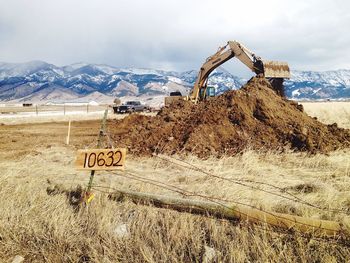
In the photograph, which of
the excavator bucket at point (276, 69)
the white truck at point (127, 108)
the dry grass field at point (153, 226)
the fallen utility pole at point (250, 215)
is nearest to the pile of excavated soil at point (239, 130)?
the excavator bucket at point (276, 69)

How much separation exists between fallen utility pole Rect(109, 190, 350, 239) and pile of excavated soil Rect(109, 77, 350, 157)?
6110mm

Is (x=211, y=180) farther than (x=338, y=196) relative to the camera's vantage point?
Yes

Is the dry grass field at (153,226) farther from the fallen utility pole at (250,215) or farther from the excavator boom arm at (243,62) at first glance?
the excavator boom arm at (243,62)

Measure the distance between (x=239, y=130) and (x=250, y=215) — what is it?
8440 mm

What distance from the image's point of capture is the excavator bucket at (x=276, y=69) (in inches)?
696

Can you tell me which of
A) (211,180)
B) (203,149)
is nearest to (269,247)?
(211,180)

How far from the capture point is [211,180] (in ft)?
27.2

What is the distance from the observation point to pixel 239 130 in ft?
43.8

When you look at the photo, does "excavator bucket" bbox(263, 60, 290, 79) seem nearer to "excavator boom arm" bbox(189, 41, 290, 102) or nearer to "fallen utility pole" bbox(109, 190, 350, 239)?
"excavator boom arm" bbox(189, 41, 290, 102)

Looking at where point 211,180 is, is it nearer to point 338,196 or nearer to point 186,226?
point 338,196

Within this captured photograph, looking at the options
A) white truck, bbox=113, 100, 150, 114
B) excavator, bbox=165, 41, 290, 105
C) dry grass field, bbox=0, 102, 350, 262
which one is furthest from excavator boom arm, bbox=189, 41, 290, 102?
white truck, bbox=113, 100, 150, 114

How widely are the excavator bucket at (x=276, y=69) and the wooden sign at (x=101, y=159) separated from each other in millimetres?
13161

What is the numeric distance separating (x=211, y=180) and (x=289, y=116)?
A: 6.88 m

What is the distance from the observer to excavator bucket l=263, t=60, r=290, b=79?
17688 mm
